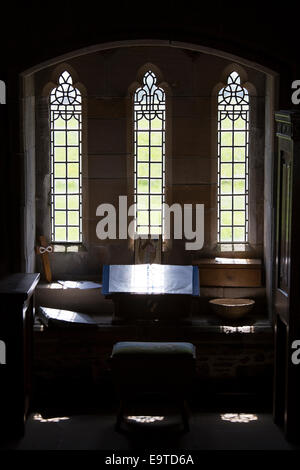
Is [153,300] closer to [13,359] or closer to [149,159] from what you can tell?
[149,159]

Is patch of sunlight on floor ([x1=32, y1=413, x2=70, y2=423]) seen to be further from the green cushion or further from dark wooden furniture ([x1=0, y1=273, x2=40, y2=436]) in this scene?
the green cushion

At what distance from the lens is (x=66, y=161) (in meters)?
11.8

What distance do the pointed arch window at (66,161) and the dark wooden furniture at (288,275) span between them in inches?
142

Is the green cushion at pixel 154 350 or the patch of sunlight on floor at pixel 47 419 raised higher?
the green cushion at pixel 154 350

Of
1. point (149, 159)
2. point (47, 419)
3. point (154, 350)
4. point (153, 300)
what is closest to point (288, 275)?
point (154, 350)

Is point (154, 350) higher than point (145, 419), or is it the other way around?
point (154, 350)

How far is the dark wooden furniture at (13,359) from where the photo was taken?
28.0ft

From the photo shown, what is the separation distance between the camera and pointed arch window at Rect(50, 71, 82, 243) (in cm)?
1168

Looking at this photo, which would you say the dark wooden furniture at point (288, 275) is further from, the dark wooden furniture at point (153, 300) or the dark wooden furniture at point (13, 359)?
the dark wooden furniture at point (13, 359)
